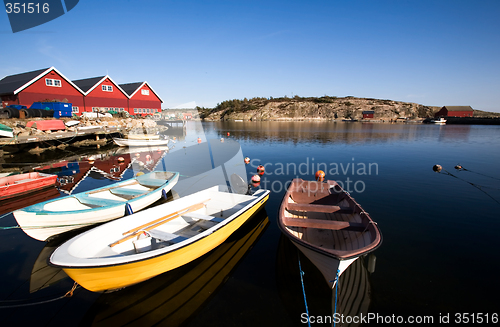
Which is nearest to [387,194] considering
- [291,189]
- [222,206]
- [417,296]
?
[291,189]

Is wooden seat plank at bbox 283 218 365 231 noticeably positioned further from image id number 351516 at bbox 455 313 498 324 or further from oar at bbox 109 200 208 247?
oar at bbox 109 200 208 247

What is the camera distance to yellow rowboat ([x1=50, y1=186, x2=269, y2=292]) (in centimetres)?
559

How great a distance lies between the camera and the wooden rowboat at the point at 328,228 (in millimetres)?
6051

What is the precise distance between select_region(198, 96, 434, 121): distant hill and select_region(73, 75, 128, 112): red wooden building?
80.4 m

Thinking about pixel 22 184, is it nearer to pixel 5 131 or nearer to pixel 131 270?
pixel 131 270

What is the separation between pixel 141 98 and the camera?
5766cm

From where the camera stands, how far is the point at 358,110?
12662 centimetres

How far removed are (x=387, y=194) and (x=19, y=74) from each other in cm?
6583

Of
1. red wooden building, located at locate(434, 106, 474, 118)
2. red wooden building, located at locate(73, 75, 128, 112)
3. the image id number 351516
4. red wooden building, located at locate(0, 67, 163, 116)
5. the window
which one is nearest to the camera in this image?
the image id number 351516

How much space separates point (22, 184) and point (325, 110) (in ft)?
437

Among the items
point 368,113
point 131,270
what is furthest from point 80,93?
point 368,113

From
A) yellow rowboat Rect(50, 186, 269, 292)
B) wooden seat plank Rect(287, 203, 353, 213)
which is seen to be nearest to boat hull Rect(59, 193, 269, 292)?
yellow rowboat Rect(50, 186, 269, 292)
